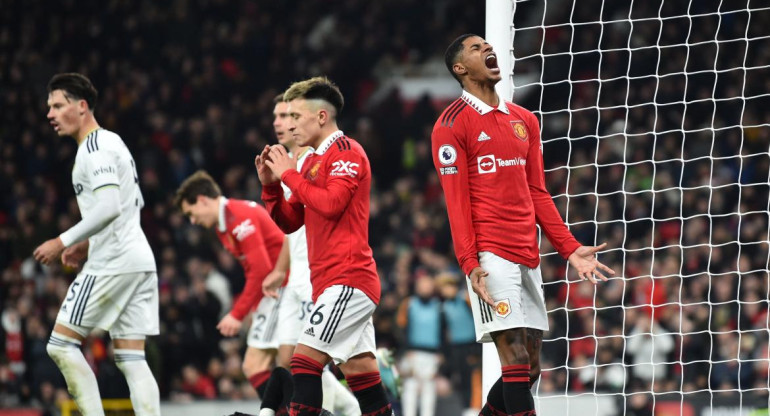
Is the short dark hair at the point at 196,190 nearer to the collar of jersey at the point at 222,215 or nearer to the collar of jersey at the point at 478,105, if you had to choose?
the collar of jersey at the point at 222,215

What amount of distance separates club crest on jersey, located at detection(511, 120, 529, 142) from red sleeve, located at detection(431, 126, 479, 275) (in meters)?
0.31

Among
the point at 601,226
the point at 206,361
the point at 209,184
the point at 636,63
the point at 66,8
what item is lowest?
the point at 206,361

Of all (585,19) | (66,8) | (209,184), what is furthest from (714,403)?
(66,8)

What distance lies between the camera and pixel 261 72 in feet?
61.5

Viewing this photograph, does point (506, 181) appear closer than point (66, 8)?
Yes

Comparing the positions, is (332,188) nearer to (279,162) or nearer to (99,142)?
(279,162)

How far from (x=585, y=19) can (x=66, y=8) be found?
913 centimetres

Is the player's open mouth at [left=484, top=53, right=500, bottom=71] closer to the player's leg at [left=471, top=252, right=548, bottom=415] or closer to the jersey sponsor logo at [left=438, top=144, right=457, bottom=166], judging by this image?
the jersey sponsor logo at [left=438, top=144, right=457, bottom=166]

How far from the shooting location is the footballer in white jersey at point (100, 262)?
20.0ft

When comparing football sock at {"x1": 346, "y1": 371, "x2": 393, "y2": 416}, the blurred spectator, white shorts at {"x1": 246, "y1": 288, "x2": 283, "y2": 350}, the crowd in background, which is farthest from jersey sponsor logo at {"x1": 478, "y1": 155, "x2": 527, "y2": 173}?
the blurred spectator

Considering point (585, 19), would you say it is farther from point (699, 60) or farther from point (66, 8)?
point (66, 8)

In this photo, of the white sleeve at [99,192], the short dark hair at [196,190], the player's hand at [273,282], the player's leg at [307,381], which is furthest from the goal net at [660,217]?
the white sleeve at [99,192]

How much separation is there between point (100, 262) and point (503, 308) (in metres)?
2.52

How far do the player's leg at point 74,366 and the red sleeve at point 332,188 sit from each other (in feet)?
5.94
